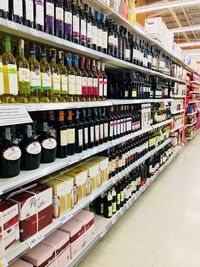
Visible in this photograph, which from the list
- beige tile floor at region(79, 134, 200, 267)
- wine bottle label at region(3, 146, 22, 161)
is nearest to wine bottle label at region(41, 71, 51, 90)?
wine bottle label at region(3, 146, 22, 161)

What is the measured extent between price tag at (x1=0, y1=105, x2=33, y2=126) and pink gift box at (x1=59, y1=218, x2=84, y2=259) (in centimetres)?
106

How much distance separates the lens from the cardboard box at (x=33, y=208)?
1.33 m

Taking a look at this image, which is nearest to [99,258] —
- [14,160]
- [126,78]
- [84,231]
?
[84,231]

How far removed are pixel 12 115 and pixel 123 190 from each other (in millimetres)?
1882

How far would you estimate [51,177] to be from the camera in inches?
68.9

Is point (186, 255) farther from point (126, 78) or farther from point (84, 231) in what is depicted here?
point (126, 78)

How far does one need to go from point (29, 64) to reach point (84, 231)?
1397 millimetres

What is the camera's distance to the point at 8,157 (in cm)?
123

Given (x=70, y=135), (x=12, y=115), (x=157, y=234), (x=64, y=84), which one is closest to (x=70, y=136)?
(x=70, y=135)

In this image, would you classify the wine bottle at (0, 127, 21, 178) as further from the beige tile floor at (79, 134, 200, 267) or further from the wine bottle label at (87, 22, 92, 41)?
the beige tile floor at (79, 134, 200, 267)

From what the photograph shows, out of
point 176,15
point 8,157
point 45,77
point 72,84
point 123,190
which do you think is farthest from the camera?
point 176,15

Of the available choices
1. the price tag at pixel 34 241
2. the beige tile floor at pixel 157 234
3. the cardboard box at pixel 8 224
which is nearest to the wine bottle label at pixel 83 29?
the cardboard box at pixel 8 224

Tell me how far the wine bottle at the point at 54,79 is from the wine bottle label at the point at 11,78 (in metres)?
0.33

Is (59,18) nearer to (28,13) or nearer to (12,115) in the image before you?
(28,13)
